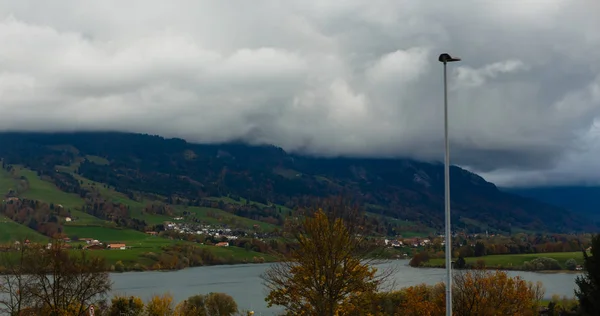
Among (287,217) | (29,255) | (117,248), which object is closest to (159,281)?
(117,248)

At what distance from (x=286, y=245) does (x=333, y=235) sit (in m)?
3.06

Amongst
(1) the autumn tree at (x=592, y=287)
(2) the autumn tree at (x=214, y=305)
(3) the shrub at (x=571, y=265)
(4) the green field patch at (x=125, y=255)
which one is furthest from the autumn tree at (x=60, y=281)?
(3) the shrub at (x=571, y=265)

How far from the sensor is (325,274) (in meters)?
28.7

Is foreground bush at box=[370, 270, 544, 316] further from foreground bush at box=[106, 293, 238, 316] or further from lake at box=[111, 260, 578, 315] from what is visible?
lake at box=[111, 260, 578, 315]

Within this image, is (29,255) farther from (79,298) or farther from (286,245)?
(286,245)

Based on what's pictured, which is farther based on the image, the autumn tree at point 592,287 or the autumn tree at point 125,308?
the autumn tree at point 125,308

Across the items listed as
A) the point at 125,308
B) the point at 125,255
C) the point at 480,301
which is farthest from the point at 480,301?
the point at 125,255

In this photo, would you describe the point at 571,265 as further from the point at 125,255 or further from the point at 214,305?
the point at 125,255

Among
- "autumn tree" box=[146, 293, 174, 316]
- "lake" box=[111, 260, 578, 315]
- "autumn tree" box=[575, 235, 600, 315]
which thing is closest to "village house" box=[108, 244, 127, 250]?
"lake" box=[111, 260, 578, 315]

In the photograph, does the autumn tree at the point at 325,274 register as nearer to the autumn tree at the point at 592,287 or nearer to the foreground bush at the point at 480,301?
the autumn tree at the point at 592,287

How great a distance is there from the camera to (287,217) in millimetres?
32375

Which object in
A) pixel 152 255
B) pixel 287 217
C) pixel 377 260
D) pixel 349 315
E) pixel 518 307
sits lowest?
pixel 152 255

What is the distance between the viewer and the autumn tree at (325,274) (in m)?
28.6

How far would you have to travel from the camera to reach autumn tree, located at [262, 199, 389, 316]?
93.8 feet
